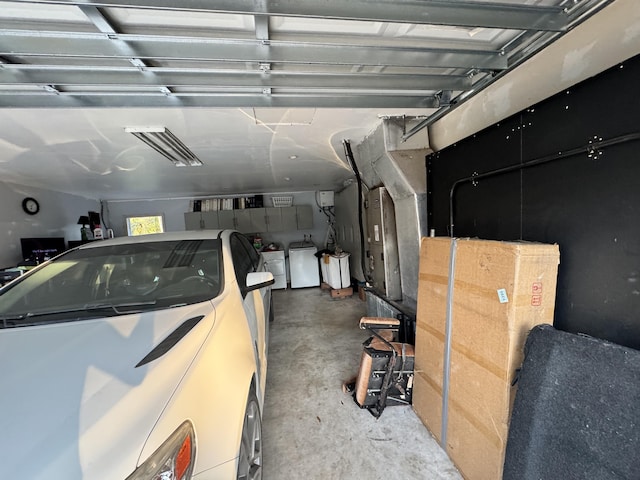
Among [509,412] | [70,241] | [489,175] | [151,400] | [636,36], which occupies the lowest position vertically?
[509,412]

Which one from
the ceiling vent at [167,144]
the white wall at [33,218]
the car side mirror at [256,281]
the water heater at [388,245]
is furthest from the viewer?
the white wall at [33,218]

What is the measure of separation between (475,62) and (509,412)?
1821 millimetres

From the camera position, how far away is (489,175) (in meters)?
1.79

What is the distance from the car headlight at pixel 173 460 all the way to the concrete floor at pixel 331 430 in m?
1.10

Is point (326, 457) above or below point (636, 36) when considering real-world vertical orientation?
below

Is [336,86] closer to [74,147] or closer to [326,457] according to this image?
[326,457]

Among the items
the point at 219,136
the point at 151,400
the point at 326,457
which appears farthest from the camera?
the point at 219,136

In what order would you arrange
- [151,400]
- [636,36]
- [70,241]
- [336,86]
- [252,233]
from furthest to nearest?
[252,233]
[70,241]
[336,86]
[636,36]
[151,400]

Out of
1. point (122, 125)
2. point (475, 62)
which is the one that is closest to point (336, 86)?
point (475, 62)

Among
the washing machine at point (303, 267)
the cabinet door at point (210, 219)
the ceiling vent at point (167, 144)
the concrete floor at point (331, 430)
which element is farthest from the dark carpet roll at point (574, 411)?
the cabinet door at point (210, 219)

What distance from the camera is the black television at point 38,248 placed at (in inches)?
169

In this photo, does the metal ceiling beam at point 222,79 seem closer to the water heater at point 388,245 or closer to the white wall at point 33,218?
the water heater at point 388,245

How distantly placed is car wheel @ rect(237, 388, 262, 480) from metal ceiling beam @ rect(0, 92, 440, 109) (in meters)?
1.73

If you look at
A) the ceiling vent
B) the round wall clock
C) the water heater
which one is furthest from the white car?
the round wall clock
